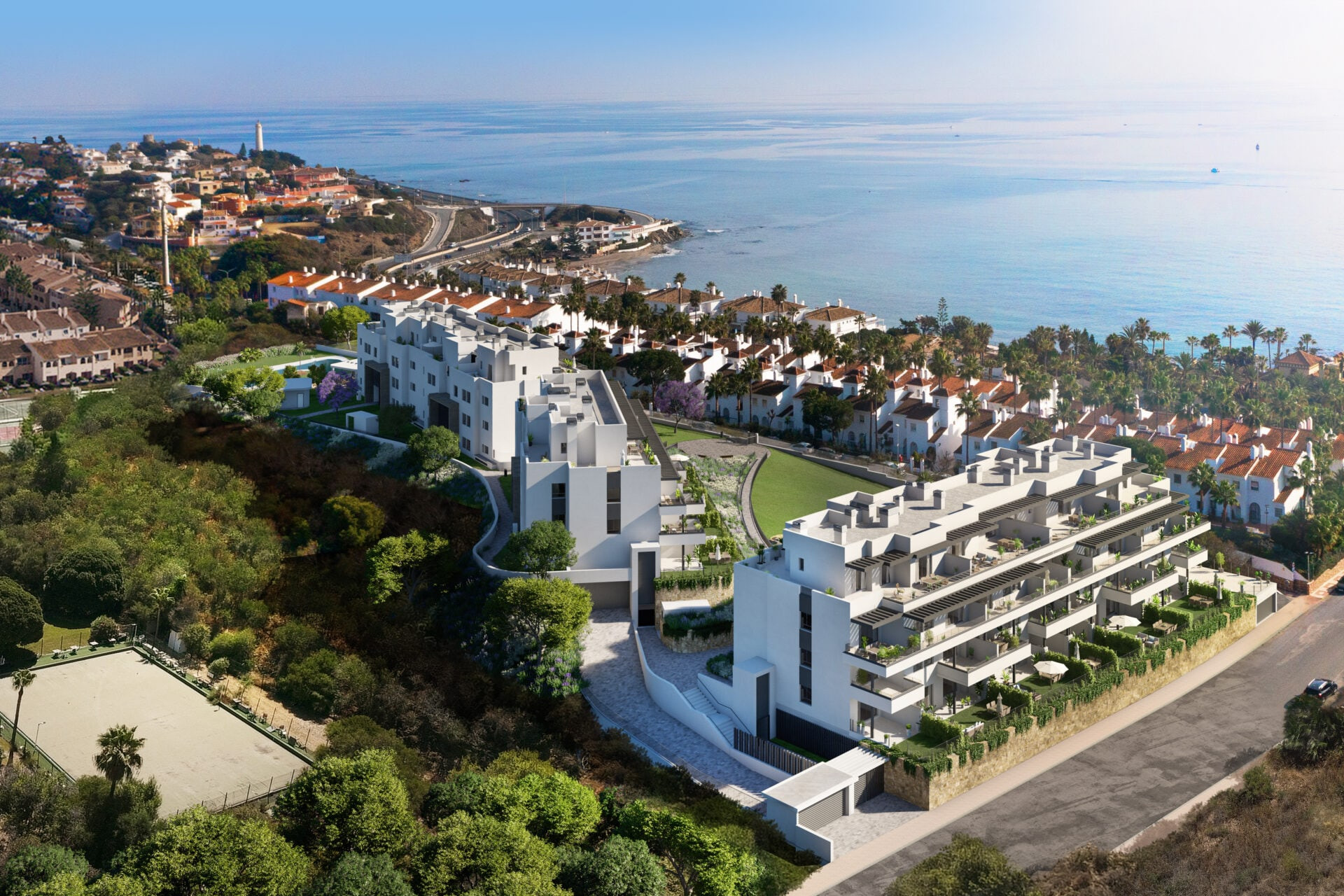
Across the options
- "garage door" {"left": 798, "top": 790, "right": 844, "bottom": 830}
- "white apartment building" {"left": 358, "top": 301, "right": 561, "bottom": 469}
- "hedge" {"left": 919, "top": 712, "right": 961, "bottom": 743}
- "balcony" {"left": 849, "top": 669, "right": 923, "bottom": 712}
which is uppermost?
"white apartment building" {"left": 358, "top": 301, "right": 561, "bottom": 469}

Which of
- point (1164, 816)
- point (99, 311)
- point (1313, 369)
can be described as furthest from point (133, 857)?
point (99, 311)

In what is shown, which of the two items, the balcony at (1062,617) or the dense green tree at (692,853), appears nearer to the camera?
the dense green tree at (692,853)

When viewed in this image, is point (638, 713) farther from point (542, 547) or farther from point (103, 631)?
point (103, 631)

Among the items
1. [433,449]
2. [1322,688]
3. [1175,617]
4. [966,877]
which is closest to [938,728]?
[966,877]

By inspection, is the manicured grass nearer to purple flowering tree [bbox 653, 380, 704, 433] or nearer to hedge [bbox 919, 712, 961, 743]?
purple flowering tree [bbox 653, 380, 704, 433]

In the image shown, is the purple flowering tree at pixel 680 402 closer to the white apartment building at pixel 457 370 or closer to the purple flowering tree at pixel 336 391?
the white apartment building at pixel 457 370

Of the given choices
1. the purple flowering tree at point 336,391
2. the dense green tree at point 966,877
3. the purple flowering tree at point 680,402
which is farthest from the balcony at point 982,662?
the purple flowering tree at point 336,391

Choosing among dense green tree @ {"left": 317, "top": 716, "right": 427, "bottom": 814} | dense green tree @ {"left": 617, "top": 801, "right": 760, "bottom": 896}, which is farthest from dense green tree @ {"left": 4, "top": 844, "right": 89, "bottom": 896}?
dense green tree @ {"left": 617, "top": 801, "right": 760, "bottom": 896}
